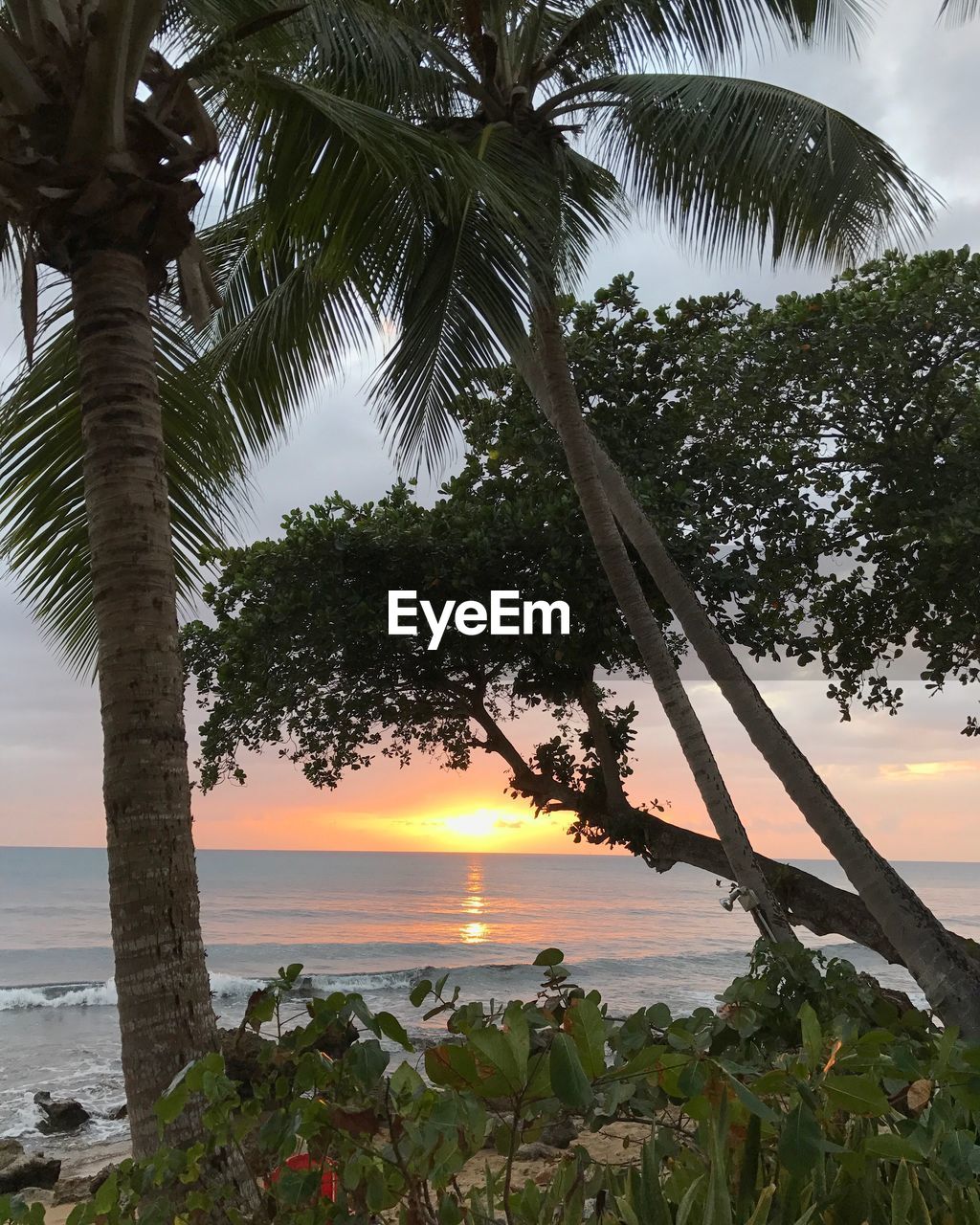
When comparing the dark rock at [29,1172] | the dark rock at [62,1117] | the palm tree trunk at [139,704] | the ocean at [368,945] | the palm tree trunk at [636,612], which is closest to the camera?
the palm tree trunk at [139,704]

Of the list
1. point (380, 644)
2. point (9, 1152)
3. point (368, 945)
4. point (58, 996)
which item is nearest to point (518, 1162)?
point (9, 1152)

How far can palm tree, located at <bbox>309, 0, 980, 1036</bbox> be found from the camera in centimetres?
558

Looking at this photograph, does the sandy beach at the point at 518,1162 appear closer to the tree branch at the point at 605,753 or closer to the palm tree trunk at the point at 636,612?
the palm tree trunk at the point at 636,612

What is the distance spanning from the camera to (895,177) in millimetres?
6582

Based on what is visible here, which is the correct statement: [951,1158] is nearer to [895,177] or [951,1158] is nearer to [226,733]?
[895,177]

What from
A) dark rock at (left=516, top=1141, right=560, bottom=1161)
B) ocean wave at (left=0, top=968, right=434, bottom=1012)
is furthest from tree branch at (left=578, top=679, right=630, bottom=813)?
ocean wave at (left=0, top=968, right=434, bottom=1012)

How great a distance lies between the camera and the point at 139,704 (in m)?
3.04

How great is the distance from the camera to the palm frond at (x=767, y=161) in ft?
20.8

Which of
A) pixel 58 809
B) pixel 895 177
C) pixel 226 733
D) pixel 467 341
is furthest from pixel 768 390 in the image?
pixel 58 809

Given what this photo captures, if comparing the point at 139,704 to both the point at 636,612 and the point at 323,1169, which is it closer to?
the point at 323,1169

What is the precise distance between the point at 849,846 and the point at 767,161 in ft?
14.4

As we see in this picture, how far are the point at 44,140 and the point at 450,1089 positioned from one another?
366 centimetres

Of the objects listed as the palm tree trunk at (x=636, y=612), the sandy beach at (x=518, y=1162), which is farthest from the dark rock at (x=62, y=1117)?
the palm tree trunk at (x=636, y=612)

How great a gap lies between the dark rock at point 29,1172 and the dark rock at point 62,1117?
2198 mm
